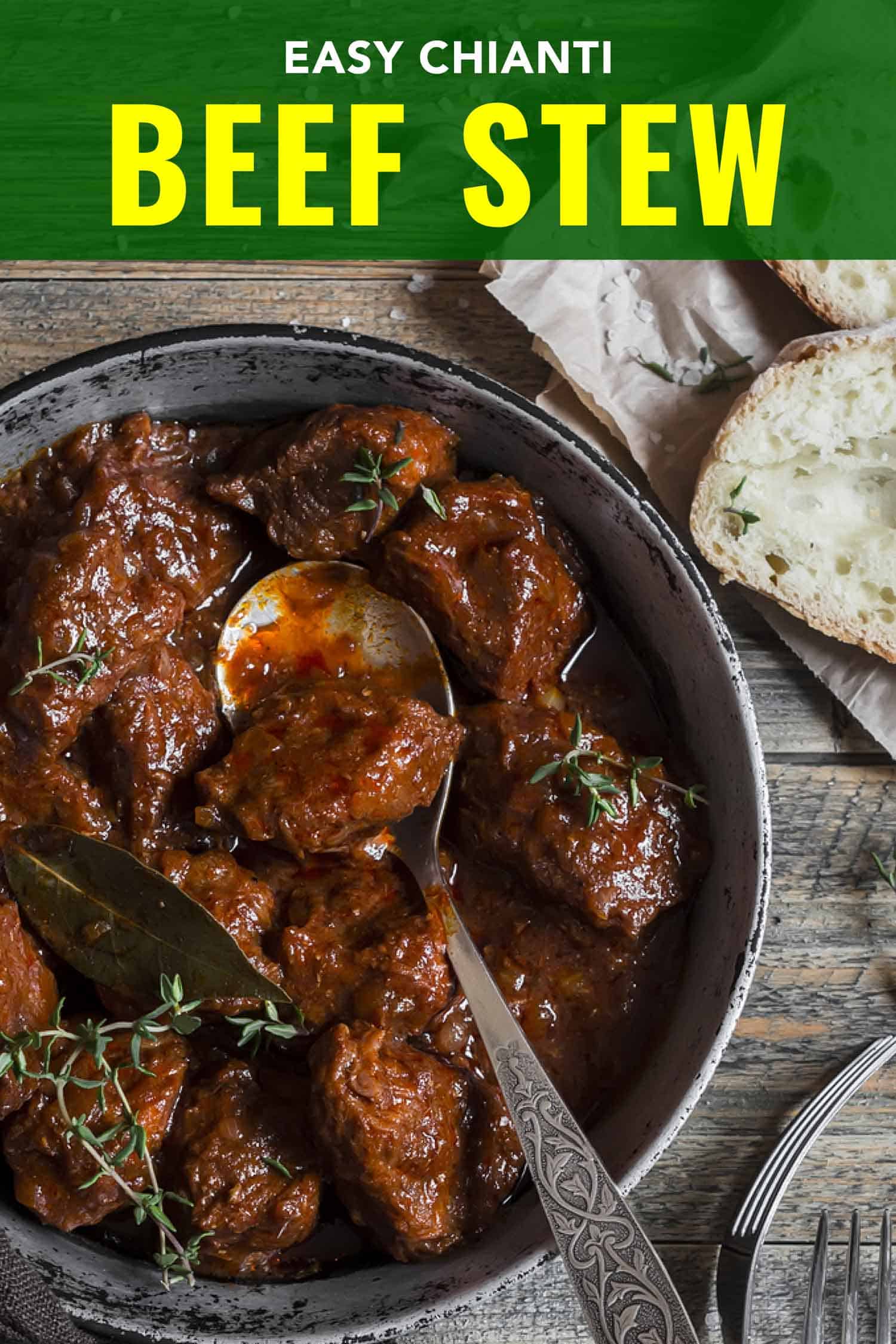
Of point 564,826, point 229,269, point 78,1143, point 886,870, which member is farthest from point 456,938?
point 229,269

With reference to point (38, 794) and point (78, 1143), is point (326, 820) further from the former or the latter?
point (78, 1143)

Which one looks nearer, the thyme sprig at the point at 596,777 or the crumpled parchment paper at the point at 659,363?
the thyme sprig at the point at 596,777

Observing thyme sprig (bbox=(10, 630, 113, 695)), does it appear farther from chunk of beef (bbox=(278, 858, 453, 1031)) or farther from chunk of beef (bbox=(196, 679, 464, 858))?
chunk of beef (bbox=(278, 858, 453, 1031))

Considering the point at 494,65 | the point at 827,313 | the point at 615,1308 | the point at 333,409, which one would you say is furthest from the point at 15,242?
the point at 615,1308

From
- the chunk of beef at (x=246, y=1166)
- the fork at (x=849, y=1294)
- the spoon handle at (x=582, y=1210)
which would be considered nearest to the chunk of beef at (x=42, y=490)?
the chunk of beef at (x=246, y=1166)

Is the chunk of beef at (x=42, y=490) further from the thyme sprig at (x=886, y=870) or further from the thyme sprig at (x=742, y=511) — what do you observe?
the thyme sprig at (x=886, y=870)

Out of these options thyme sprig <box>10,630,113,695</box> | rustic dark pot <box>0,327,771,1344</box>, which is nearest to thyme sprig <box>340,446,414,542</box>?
rustic dark pot <box>0,327,771,1344</box>

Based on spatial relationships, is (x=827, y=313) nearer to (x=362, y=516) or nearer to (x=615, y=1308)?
(x=362, y=516)
